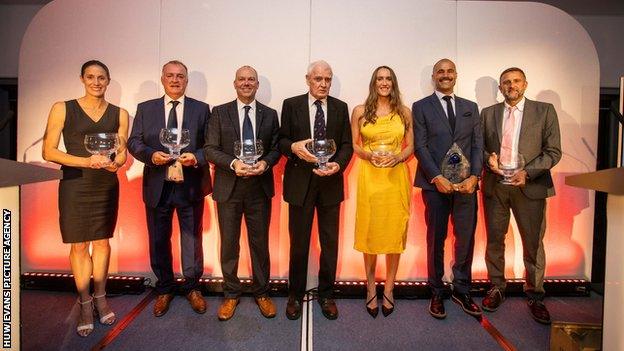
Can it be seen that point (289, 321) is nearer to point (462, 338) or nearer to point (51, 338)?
point (462, 338)

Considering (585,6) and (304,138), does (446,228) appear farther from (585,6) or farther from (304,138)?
(585,6)

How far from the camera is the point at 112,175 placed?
Result: 10.4 ft

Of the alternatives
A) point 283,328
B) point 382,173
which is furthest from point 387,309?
point 382,173

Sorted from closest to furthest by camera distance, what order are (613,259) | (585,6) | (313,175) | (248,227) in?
1. (613,259)
2. (313,175)
3. (248,227)
4. (585,6)

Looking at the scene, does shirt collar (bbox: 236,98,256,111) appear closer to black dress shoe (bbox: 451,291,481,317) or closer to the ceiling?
black dress shoe (bbox: 451,291,481,317)

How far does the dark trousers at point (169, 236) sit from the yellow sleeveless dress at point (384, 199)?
1.45 meters

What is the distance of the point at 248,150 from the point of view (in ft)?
9.85

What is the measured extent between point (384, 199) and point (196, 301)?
184 cm

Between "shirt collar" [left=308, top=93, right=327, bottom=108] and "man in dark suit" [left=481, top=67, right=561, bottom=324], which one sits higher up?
"shirt collar" [left=308, top=93, right=327, bottom=108]

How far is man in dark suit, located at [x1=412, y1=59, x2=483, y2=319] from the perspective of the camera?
332 cm

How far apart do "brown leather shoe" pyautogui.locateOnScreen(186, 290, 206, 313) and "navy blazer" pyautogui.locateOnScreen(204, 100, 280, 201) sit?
92 centimetres

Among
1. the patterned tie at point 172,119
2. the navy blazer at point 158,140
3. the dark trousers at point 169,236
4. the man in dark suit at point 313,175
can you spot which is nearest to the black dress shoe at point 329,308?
the man in dark suit at point 313,175

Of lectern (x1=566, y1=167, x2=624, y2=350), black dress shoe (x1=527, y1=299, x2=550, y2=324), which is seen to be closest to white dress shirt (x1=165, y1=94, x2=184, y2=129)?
lectern (x1=566, y1=167, x2=624, y2=350)

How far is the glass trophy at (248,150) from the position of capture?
299 cm
